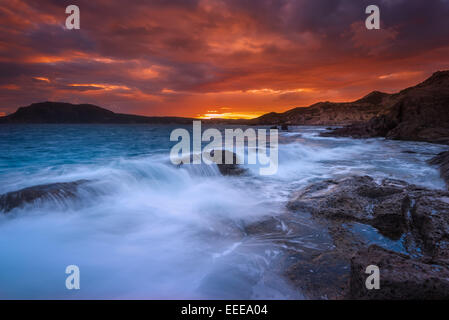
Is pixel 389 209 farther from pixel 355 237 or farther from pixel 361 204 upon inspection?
pixel 355 237

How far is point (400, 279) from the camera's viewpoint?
6.07 feet

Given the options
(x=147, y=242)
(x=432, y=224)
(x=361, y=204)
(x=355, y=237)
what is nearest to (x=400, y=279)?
(x=355, y=237)

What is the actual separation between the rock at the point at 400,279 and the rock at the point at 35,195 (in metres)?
6.07

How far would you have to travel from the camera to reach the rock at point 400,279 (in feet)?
5.81

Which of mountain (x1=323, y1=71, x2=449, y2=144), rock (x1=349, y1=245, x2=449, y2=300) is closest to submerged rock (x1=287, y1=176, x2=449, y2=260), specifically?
rock (x1=349, y1=245, x2=449, y2=300)

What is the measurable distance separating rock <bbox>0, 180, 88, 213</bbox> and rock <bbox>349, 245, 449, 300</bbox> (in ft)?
19.9

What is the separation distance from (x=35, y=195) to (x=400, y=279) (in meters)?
6.76

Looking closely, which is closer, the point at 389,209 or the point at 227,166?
the point at 389,209

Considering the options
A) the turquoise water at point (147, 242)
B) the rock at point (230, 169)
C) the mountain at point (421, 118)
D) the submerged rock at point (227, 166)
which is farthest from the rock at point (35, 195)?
the mountain at point (421, 118)

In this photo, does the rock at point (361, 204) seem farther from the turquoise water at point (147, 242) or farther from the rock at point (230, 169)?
the rock at point (230, 169)

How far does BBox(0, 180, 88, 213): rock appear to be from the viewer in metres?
4.60

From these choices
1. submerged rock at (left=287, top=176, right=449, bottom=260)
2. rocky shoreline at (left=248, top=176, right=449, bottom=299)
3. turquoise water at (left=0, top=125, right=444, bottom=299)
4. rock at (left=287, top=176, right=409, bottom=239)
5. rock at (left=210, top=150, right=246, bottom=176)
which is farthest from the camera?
rock at (left=210, top=150, right=246, bottom=176)

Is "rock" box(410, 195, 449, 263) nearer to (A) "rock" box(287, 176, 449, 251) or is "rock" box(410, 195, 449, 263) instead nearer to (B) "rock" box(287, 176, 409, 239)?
(A) "rock" box(287, 176, 449, 251)

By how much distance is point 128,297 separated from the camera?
Answer: 8.13ft
